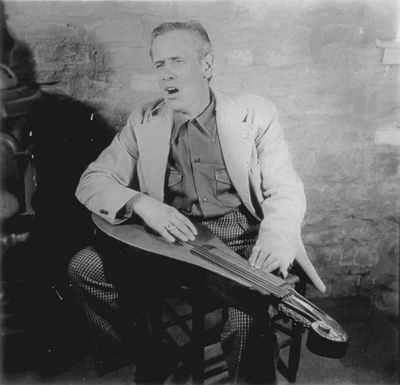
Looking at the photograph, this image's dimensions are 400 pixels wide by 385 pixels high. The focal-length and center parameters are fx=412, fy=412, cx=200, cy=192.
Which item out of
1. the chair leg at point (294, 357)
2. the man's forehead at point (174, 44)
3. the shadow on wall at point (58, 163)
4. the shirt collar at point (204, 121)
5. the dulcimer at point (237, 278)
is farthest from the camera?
the shadow on wall at point (58, 163)

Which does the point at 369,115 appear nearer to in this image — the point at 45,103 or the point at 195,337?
the point at 195,337

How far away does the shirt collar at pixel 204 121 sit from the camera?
6.91ft

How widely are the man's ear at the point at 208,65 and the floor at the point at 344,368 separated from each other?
159 cm

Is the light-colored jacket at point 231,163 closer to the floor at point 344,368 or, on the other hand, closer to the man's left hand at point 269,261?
the man's left hand at point 269,261

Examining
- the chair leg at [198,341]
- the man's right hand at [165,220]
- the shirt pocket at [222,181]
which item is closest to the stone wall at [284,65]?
the shirt pocket at [222,181]

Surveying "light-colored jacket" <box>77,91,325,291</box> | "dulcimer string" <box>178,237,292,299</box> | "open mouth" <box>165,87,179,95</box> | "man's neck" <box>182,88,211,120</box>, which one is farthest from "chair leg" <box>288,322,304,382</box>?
"open mouth" <box>165,87,179,95</box>

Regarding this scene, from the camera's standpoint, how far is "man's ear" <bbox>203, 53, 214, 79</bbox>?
6.78 ft

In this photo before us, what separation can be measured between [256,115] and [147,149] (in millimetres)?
588

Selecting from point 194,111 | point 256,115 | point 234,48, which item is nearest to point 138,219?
point 194,111

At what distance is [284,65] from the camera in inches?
89.9

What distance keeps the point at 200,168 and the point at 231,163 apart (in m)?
0.16

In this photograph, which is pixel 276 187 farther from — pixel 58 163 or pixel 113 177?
pixel 58 163

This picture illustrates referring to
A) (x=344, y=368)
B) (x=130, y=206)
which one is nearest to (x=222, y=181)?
(x=130, y=206)

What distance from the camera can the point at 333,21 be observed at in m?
2.24
